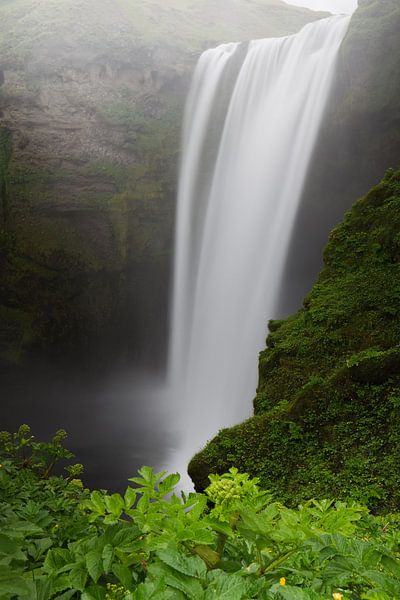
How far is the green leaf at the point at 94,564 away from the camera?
38.1 inches

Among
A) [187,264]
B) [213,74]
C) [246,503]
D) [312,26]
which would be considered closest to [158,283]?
[187,264]

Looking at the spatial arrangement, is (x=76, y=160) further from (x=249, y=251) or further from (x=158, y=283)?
(x=249, y=251)

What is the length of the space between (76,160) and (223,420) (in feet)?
36.0

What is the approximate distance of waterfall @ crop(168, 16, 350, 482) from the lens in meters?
13.4

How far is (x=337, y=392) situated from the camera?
5301 mm

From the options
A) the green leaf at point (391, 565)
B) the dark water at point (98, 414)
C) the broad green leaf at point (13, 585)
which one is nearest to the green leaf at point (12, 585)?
the broad green leaf at point (13, 585)

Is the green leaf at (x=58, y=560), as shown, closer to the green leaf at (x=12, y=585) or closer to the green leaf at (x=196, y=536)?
the green leaf at (x=12, y=585)

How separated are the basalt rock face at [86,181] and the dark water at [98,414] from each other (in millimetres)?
1015

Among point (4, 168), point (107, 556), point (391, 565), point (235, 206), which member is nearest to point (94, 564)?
point (107, 556)

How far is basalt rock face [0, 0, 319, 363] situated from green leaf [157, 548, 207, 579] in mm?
16654

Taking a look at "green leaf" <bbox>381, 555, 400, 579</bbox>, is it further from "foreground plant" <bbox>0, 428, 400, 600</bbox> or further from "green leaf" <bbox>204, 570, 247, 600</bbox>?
"green leaf" <bbox>204, 570, 247, 600</bbox>

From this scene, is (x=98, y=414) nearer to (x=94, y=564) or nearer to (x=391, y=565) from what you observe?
(x=94, y=564)

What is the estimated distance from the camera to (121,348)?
59.8 ft

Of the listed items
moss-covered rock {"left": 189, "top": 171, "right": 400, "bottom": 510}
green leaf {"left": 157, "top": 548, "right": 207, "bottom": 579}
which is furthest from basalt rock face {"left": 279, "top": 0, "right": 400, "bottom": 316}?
green leaf {"left": 157, "top": 548, "right": 207, "bottom": 579}
